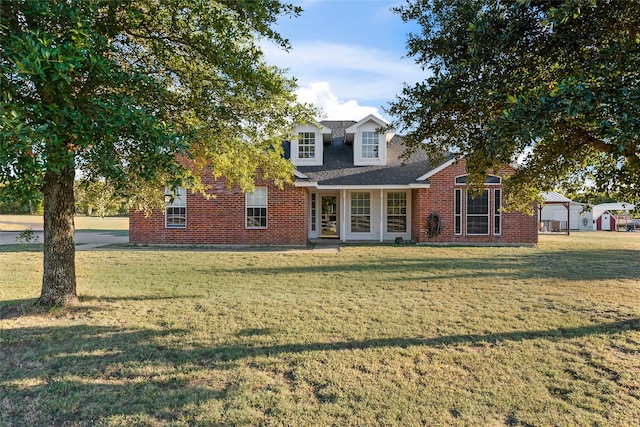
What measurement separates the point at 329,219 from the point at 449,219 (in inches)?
227

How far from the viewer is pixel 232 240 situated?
15.1m

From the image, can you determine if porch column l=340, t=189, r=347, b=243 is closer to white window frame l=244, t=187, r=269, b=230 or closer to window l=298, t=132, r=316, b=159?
window l=298, t=132, r=316, b=159

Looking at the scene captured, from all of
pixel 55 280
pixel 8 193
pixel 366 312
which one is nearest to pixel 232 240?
pixel 55 280

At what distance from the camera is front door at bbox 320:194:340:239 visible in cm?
1808

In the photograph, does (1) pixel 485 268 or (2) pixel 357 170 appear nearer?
(1) pixel 485 268

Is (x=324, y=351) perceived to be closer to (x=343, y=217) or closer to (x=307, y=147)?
(x=343, y=217)

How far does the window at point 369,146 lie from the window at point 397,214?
7.45ft

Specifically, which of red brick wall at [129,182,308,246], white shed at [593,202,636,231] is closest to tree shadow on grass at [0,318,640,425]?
red brick wall at [129,182,308,246]

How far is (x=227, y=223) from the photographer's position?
49.5 ft

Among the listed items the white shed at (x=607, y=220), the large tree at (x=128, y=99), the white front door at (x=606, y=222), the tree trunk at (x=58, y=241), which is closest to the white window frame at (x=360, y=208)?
the large tree at (x=128, y=99)

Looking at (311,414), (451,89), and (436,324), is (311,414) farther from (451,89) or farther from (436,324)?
(451,89)

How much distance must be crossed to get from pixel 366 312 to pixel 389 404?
8.65 feet

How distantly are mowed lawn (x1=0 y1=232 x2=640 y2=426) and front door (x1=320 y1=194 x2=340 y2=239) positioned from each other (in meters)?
9.66

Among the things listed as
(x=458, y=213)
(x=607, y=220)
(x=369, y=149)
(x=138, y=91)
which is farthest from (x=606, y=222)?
(x=138, y=91)
